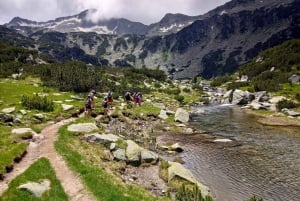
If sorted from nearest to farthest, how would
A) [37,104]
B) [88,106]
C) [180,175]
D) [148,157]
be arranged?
1. [180,175]
2. [148,157]
3. [37,104]
4. [88,106]

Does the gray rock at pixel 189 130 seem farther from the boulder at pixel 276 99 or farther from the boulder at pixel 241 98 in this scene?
the boulder at pixel 241 98

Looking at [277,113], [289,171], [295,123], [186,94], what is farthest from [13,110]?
[186,94]

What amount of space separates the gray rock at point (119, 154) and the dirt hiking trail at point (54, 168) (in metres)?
5.46

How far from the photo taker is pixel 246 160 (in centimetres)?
3350

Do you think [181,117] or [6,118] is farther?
[181,117]

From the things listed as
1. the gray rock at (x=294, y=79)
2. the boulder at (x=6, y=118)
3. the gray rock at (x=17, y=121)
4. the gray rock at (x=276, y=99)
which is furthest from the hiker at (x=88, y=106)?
the gray rock at (x=294, y=79)

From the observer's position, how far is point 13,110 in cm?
3975

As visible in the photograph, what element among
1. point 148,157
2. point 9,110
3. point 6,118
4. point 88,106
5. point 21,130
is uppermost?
point 88,106

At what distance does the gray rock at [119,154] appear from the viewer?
29.5 metres

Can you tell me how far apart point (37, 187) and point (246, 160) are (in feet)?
70.6

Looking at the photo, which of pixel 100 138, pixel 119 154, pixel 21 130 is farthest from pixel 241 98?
pixel 21 130

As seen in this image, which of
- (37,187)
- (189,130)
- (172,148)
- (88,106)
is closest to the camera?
(37,187)

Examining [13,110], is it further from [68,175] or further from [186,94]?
[186,94]

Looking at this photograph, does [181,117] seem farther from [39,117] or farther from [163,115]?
[39,117]
